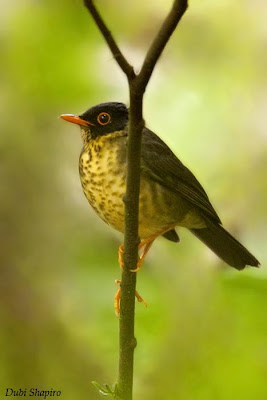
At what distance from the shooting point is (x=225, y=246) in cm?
359

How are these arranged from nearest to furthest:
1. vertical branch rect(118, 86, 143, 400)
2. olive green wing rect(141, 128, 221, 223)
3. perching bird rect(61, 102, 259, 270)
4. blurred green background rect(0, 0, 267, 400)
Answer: vertical branch rect(118, 86, 143, 400), blurred green background rect(0, 0, 267, 400), perching bird rect(61, 102, 259, 270), olive green wing rect(141, 128, 221, 223)

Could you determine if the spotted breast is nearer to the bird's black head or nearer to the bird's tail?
the bird's black head

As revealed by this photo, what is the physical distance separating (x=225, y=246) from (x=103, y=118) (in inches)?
34.3

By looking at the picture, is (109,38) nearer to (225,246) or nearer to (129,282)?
(129,282)

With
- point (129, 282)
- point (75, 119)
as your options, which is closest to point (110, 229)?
point (75, 119)

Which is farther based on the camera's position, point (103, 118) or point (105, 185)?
point (103, 118)

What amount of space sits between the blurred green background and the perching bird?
93 millimetres

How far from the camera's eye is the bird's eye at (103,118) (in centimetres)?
316

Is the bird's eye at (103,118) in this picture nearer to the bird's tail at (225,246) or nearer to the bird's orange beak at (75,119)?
the bird's orange beak at (75,119)

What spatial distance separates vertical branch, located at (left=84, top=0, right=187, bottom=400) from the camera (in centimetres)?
175

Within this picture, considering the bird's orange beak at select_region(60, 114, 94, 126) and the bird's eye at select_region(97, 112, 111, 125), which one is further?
the bird's eye at select_region(97, 112, 111, 125)

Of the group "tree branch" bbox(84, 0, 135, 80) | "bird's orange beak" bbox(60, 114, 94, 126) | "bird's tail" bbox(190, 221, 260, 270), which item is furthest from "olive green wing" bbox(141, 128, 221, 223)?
"tree branch" bbox(84, 0, 135, 80)

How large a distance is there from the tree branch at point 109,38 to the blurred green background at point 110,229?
109cm

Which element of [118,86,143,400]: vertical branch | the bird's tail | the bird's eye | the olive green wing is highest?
the bird's eye
